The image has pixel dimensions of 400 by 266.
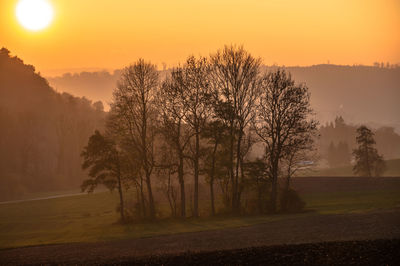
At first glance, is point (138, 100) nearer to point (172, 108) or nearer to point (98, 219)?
point (172, 108)

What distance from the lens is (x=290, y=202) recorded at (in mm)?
54000

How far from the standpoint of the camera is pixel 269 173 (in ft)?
178

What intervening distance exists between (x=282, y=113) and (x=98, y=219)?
3161 cm

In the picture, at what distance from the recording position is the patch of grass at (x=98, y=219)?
153 feet

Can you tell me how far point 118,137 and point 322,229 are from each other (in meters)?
29.3

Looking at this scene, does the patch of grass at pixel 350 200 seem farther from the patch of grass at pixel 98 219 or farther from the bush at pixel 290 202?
the bush at pixel 290 202

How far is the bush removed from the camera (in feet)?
176

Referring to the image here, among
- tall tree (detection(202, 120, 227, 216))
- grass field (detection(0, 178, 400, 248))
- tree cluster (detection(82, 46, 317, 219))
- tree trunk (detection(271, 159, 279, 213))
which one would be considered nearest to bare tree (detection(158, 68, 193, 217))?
tree cluster (detection(82, 46, 317, 219))

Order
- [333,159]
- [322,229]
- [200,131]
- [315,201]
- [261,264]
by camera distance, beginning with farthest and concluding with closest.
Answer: [333,159] → [315,201] → [200,131] → [322,229] → [261,264]

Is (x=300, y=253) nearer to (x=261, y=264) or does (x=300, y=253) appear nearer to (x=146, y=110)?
(x=261, y=264)

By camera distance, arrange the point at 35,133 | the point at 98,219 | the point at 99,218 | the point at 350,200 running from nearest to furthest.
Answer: the point at 350,200, the point at 98,219, the point at 99,218, the point at 35,133

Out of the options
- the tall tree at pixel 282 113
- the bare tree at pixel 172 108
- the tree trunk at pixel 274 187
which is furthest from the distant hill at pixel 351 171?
the bare tree at pixel 172 108

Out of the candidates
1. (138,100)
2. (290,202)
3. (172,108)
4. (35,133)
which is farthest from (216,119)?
(35,133)

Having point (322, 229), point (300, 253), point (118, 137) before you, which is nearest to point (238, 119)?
point (118, 137)
